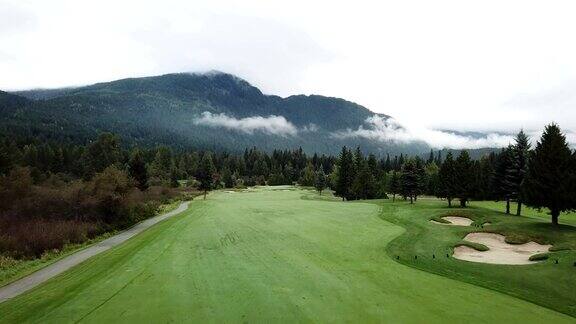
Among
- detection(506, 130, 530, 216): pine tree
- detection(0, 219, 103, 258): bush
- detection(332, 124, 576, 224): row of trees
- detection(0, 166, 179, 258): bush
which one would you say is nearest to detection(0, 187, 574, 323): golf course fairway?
detection(0, 219, 103, 258): bush

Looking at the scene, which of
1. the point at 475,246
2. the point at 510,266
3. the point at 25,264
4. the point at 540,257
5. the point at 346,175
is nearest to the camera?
the point at 510,266

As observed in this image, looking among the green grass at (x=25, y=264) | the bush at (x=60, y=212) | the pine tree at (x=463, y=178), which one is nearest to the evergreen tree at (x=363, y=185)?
the pine tree at (x=463, y=178)

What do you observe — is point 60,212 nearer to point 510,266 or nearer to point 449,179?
point 510,266

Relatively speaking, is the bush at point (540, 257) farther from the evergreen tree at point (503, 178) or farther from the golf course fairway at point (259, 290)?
the evergreen tree at point (503, 178)

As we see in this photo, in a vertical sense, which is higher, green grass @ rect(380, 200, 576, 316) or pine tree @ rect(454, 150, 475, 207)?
pine tree @ rect(454, 150, 475, 207)

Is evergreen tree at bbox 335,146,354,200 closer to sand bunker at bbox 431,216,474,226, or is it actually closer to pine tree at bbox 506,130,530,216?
pine tree at bbox 506,130,530,216

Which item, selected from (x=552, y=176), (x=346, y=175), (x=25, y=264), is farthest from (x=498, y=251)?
(x=346, y=175)

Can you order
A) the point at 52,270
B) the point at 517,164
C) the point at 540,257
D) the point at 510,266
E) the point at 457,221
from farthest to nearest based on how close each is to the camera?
the point at 517,164 → the point at 457,221 → the point at 52,270 → the point at 540,257 → the point at 510,266
